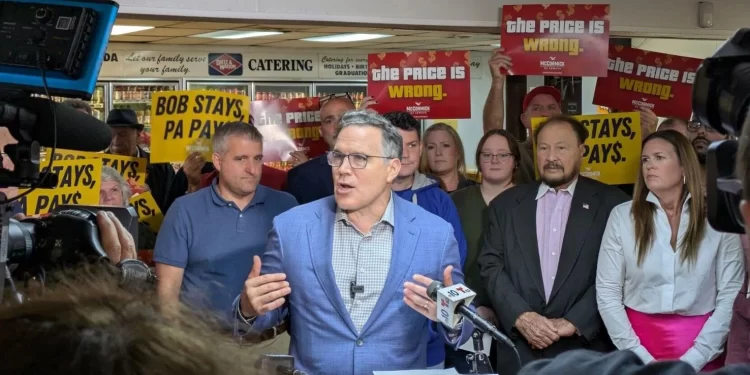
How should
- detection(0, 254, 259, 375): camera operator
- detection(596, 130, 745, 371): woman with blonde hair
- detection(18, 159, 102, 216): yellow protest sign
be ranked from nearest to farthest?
1. detection(0, 254, 259, 375): camera operator
2. detection(596, 130, 745, 371): woman with blonde hair
3. detection(18, 159, 102, 216): yellow protest sign

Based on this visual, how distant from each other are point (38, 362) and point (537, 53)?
528 centimetres

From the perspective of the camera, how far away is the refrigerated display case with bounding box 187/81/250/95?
1180 cm

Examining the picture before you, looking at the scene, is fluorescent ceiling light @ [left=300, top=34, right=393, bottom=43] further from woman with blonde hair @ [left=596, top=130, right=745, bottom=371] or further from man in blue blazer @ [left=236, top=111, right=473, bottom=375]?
man in blue blazer @ [left=236, top=111, right=473, bottom=375]

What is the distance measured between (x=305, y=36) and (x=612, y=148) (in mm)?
6339

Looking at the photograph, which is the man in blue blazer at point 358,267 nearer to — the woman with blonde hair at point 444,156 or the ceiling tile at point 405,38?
the woman with blonde hair at point 444,156

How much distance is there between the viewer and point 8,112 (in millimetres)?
1695

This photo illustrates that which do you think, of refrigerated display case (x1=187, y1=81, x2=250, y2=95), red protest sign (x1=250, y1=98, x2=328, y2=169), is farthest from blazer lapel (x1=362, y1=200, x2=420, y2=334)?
refrigerated display case (x1=187, y1=81, x2=250, y2=95)

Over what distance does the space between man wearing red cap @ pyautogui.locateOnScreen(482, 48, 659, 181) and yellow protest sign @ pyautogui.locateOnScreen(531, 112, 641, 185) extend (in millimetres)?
338

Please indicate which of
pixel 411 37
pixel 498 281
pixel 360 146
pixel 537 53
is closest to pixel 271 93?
pixel 411 37

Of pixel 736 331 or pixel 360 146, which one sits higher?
pixel 360 146

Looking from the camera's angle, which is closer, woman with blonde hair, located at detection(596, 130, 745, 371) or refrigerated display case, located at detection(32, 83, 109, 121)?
woman with blonde hair, located at detection(596, 130, 745, 371)

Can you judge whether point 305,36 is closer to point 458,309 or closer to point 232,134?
point 232,134

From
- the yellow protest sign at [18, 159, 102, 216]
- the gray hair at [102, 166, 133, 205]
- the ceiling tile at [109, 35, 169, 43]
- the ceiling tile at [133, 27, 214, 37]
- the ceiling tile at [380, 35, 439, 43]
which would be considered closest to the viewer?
the yellow protest sign at [18, 159, 102, 216]

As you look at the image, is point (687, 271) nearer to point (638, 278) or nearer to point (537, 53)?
point (638, 278)
